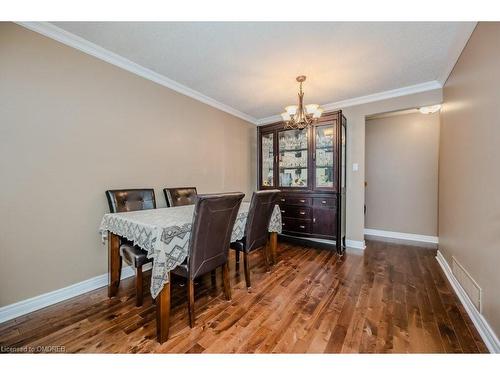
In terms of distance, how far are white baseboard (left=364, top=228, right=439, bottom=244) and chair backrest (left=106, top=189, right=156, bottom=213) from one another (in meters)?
3.97

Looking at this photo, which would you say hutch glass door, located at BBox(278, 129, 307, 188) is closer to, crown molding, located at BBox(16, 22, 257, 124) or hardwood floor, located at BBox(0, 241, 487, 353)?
crown molding, located at BBox(16, 22, 257, 124)

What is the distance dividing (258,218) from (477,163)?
1.82 m

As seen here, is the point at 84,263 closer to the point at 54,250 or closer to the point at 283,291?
the point at 54,250

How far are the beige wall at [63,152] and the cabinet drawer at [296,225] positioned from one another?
78.4 inches

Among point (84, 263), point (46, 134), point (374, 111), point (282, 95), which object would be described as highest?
point (282, 95)

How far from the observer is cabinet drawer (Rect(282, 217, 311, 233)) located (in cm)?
330

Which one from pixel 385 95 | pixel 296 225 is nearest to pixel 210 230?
pixel 296 225

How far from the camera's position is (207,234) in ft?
4.85

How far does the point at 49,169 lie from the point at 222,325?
1.91 meters

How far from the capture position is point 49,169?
175cm

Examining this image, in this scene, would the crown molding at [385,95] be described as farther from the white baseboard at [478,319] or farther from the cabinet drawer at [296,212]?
the white baseboard at [478,319]

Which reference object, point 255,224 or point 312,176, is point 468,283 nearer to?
point 255,224

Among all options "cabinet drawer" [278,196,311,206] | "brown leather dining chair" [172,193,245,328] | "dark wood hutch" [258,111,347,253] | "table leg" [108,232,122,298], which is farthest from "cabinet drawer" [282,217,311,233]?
"table leg" [108,232,122,298]
